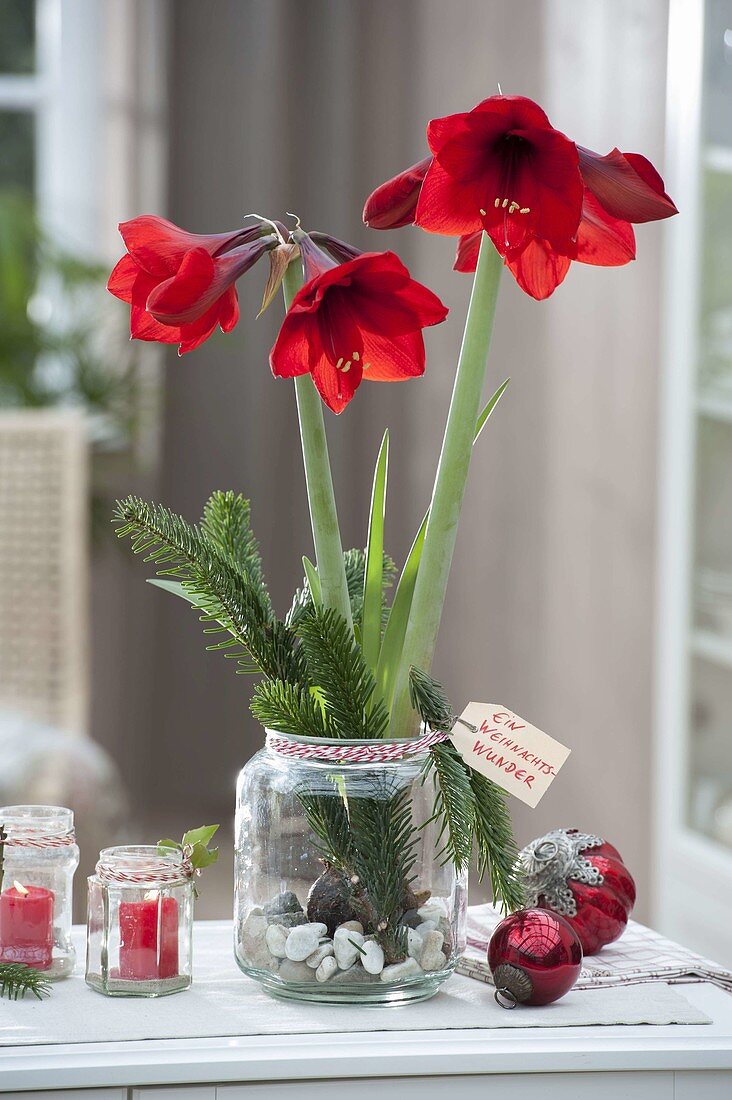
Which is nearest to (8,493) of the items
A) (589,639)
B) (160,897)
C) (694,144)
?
(589,639)

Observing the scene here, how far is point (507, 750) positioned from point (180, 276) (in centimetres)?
33

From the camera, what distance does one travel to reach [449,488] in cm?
75

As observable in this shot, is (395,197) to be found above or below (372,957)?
above

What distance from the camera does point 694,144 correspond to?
208cm

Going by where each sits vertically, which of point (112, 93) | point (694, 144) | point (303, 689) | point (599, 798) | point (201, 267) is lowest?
point (599, 798)

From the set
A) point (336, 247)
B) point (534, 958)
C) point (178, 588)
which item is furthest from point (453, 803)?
point (336, 247)

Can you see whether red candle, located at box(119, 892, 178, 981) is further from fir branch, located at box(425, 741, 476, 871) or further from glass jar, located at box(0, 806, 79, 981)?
fir branch, located at box(425, 741, 476, 871)

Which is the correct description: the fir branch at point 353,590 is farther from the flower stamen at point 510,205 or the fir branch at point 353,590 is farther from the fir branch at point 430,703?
the flower stamen at point 510,205

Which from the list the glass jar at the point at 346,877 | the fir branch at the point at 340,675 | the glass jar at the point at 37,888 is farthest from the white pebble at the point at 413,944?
the glass jar at the point at 37,888

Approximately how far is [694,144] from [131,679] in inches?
78.4

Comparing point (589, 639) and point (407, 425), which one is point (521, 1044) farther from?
point (407, 425)

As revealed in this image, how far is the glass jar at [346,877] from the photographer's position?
27.5 inches

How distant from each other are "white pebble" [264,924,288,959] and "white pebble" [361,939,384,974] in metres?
0.05

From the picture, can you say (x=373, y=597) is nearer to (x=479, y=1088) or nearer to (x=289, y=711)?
(x=289, y=711)
